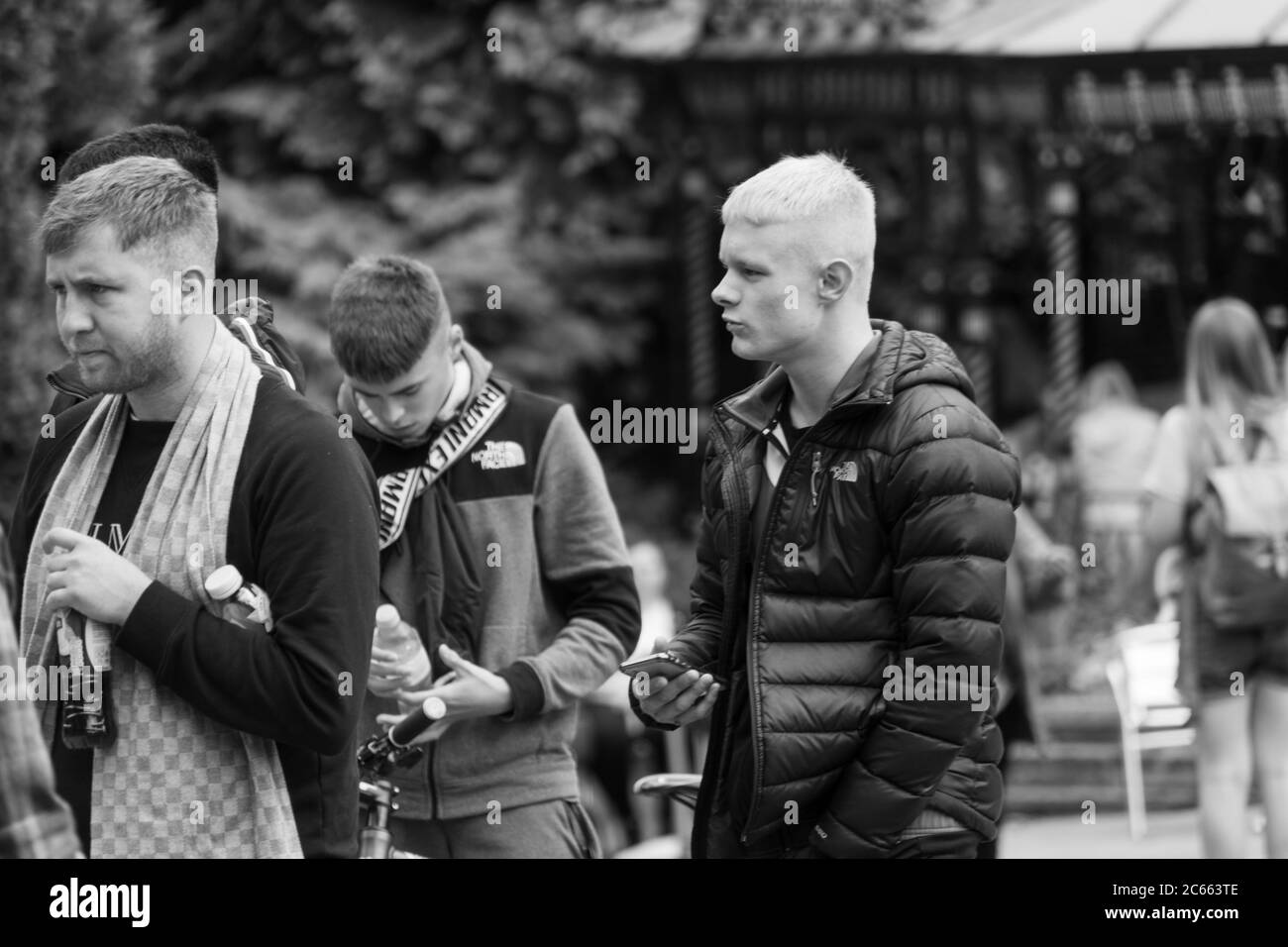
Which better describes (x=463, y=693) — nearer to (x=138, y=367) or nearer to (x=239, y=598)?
(x=239, y=598)

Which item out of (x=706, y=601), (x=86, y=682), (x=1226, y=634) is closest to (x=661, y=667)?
(x=706, y=601)

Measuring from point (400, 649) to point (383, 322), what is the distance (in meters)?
0.77

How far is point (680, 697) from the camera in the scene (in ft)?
11.4

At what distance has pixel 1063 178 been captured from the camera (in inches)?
517

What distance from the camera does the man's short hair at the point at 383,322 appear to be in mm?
4297

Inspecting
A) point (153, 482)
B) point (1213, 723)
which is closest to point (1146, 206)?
point (1213, 723)

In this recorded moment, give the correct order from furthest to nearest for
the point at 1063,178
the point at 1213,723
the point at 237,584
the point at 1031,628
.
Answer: the point at 1063,178 → the point at 1031,628 → the point at 1213,723 → the point at 237,584

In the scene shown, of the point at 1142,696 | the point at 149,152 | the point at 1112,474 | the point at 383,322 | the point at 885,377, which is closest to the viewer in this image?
the point at 885,377

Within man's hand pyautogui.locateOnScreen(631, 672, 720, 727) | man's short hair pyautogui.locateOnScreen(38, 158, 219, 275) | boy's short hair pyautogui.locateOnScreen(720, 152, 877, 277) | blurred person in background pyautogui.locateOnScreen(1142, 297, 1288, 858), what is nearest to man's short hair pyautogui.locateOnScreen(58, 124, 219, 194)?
man's short hair pyautogui.locateOnScreen(38, 158, 219, 275)

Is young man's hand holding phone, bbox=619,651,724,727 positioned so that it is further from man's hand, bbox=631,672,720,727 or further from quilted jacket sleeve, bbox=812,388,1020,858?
quilted jacket sleeve, bbox=812,388,1020,858

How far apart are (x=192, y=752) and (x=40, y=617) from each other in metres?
0.39

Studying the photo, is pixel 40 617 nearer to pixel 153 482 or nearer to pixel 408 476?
pixel 153 482
